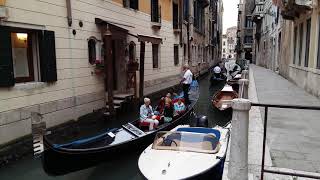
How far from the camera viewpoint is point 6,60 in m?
6.17

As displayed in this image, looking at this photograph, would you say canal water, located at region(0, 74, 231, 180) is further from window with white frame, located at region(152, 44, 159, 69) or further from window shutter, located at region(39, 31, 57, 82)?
→ window with white frame, located at region(152, 44, 159, 69)

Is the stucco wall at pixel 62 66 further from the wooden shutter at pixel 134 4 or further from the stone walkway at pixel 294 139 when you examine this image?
the stone walkway at pixel 294 139

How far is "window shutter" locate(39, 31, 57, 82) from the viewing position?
23.7 feet

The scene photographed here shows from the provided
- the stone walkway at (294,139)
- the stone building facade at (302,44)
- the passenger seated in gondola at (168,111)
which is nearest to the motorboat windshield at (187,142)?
the stone walkway at (294,139)

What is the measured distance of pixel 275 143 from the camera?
468 cm

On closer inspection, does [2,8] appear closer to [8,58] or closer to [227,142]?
[8,58]

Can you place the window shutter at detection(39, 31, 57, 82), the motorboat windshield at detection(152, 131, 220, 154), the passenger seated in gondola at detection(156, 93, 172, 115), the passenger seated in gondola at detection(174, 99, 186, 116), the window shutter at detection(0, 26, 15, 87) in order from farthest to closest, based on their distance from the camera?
the passenger seated in gondola at detection(174, 99, 186, 116), the passenger seated in gondola at detection(156, 93, 172, 115), the window shutter at detection(39, 31, 57, 82), the window shutter at detection(0, 26, 15, 87), the motorboat windshield at detection(152, 131, 220, 154)

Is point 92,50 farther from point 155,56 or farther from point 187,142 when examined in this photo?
point 187,142

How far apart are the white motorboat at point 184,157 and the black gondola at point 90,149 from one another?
3.42ft

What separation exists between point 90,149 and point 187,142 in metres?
1.64

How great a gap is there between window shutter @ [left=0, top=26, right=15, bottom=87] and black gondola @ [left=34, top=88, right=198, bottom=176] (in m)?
1.85

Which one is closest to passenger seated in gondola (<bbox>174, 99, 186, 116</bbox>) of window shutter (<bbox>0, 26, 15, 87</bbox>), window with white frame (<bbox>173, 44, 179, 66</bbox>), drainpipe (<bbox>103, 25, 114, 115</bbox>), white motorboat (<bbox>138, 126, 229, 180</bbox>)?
drainpipe (<bbox>103, 25, 114, 115</bbox>)

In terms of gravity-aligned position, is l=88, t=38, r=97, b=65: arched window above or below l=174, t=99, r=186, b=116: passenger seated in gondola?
above

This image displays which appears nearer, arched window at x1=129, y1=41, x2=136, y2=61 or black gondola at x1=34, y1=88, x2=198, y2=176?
black gondola at x1=34, y1=88, x2=198, y2=176
